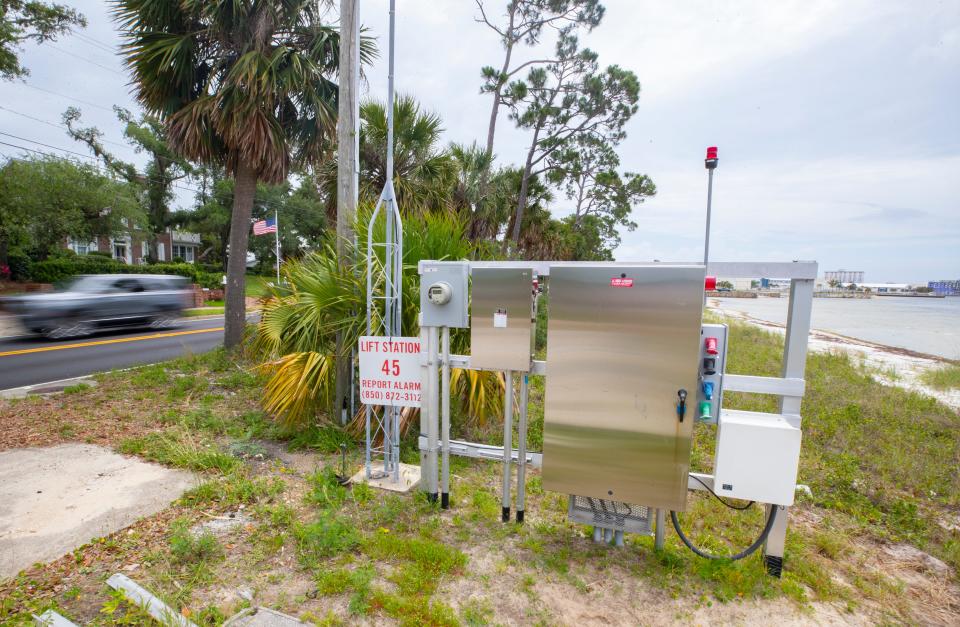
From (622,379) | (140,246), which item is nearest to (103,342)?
(622,379)

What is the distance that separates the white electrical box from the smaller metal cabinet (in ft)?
4.54

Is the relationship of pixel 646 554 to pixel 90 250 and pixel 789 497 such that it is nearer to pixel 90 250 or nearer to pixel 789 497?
pixel 789 497

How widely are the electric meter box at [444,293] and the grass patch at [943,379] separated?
1150 cm

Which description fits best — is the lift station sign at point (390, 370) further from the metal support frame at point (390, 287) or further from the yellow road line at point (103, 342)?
the yellow road line at point (103, 342)

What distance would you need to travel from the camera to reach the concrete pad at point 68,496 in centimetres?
321

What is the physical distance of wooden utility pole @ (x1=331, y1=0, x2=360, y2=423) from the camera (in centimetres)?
526

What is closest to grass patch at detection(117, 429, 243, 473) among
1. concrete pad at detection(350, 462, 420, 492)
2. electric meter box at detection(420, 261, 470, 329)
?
concrete pad at detection(350, 462, 420, 492)

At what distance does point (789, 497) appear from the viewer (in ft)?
9.26

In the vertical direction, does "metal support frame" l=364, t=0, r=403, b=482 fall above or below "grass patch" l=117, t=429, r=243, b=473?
above

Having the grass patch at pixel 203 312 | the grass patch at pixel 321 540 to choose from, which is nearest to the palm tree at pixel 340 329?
the grass patch at pixel 321 540

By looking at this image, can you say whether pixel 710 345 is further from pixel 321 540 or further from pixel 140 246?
pixel 140 246

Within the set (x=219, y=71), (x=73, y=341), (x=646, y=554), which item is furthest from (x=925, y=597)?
(x=73, y=341)

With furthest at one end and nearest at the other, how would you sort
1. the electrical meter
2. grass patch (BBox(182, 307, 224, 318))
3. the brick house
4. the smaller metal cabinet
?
the brick house
grass patch (BBox(182, 307, 224, 318))
the electrical meter
the smaller metal cabinet

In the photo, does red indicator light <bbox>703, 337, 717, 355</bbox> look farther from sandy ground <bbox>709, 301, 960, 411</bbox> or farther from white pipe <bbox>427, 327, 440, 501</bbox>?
sandy ground <bbox>709, 301, 960, 411</bbox>
